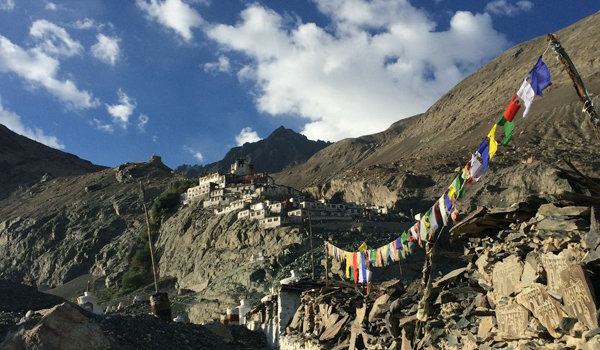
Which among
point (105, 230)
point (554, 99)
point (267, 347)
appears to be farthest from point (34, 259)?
point (554, 99)

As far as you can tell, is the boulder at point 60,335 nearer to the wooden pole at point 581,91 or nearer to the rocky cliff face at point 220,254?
the wooden pole at point 581,91

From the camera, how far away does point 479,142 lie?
95250mm

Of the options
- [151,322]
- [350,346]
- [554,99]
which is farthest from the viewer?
[554,99]

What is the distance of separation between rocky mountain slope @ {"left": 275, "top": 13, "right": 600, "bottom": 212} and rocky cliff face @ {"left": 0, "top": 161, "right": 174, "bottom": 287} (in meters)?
36.7

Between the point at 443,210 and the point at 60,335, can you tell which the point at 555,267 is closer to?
the point at 443,210

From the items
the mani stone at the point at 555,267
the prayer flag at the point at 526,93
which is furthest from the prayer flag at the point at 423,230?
the mani stone at the point at 555,267

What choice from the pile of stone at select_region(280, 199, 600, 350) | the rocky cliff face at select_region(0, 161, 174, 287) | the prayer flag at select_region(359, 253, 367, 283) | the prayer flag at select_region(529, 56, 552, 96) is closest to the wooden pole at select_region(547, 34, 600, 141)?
the prayer flag at select_region(529, 56, 552, 96)

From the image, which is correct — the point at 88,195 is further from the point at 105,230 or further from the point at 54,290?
the point at 54,290

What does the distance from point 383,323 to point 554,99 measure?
4218 inches

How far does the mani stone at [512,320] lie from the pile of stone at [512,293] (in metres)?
0.01

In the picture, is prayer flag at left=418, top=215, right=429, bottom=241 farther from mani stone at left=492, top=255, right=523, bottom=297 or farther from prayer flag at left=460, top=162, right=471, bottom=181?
mani stone at left=492, top=255, right=523, bottom=297

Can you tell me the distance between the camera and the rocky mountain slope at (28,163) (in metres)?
152

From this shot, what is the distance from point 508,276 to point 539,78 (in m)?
3.36

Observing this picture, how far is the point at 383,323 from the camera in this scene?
37.5 ft
